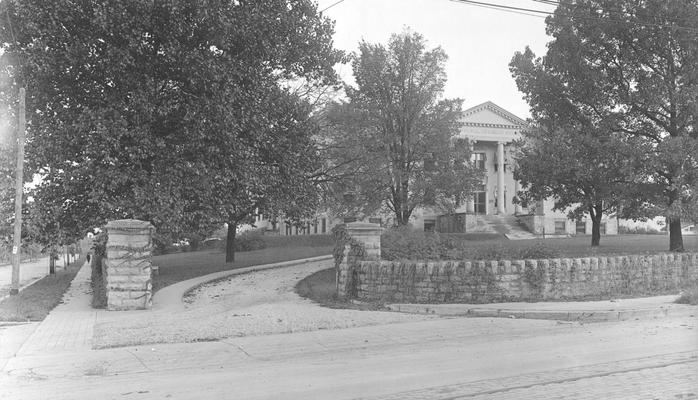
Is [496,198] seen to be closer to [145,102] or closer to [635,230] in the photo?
[635,230]

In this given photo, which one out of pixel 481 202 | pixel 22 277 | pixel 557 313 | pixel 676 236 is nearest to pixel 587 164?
pixel 676 236

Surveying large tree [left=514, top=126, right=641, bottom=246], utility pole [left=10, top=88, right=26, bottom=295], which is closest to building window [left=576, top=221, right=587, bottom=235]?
large tree [left=514, top=126, right=641, bottom=246]

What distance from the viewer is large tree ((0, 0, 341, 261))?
16062mm

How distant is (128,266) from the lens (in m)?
12.8

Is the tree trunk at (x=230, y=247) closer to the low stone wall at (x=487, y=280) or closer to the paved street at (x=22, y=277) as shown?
the paved street at (x=22, y=277)

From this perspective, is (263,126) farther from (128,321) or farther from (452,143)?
(452,143)

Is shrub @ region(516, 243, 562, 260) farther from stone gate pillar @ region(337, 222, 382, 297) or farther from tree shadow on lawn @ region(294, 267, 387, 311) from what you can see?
tree shadow on lawn @ region(294, 267, 387, 311)

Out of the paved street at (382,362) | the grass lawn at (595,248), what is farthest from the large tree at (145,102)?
the grass lawn at (595,248)

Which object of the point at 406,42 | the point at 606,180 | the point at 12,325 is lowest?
the point at 12,325

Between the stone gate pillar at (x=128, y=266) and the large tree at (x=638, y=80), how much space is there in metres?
14.7

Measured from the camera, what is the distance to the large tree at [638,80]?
18.2 m

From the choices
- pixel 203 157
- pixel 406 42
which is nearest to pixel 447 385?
pixel 203 157

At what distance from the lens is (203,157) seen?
17.7 m

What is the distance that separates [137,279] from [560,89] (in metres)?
16.1
